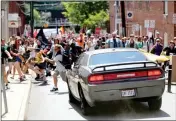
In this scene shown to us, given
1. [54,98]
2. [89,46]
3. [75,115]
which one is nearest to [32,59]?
[54,98]

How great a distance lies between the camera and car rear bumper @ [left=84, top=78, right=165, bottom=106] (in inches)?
393

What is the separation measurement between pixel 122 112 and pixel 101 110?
626 millimetres

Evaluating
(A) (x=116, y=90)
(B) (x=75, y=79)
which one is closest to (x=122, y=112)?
(A) (x=116, y=90)

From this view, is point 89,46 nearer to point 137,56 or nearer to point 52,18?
point 137,56

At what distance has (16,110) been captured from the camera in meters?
11.0

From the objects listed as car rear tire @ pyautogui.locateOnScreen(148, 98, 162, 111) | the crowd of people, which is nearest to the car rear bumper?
car rear tire @ pyautogui.locateOnScreen(148, 98, 162, 111)

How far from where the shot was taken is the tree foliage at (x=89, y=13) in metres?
75.1

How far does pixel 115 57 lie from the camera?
10.9m

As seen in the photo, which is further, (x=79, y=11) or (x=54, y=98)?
(x=79, y=11)

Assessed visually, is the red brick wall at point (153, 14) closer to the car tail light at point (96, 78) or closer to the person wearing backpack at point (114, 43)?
the person wearing backpack at point (114, 43)

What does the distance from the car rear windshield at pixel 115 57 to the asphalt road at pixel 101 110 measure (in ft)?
3.88

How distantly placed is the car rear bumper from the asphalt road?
47 centimetres

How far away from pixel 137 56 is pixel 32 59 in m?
10.3

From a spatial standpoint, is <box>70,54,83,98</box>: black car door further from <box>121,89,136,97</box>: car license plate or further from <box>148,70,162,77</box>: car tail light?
<box>148,70,162,77</box>: car tail light
